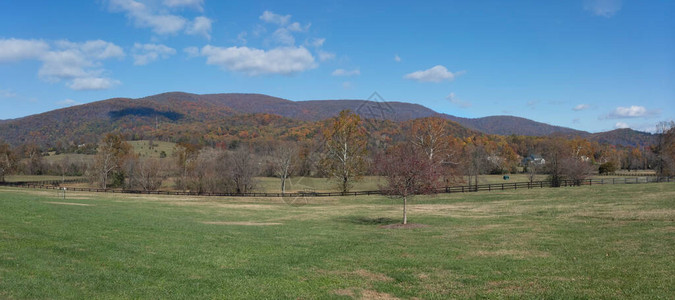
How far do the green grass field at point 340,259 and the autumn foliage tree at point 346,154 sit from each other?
111ft

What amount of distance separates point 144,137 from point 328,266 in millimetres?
198358

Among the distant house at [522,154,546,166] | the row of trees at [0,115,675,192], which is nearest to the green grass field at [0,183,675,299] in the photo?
the row of trees at [0,115,675,192]

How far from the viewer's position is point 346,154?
61.4 m

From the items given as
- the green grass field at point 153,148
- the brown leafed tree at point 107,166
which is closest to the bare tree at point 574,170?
the brown leafed tree at point 107,166

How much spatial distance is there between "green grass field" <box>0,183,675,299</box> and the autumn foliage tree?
111 ft

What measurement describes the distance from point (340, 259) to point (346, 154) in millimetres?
45543

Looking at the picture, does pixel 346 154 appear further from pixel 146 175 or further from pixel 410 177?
pixel 146 175

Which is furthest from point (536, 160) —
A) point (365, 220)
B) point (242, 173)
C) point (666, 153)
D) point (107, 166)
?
point (107, 166)

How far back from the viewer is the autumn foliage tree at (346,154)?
60875mm

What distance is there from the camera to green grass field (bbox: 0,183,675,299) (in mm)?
11297

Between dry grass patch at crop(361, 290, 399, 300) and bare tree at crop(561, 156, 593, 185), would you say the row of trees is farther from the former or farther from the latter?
dry grass patch at crop(361, 290, 399, 300)

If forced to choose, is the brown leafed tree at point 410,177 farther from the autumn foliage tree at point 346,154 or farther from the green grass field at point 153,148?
the green grass field at point 153,148

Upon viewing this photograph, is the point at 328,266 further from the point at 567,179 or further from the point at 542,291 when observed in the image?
the point at 567,179

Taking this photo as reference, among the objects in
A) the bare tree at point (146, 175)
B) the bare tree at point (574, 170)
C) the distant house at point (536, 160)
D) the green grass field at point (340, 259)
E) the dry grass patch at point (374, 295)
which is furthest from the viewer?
the distant house at point (536, 160)
